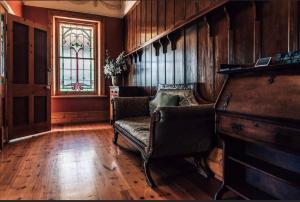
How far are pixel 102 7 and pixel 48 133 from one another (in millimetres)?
3374

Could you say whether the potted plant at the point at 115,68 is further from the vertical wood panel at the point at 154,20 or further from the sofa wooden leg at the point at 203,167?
the sofa wooden leg at the point at 203,167

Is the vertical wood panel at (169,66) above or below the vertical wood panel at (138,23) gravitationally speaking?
below

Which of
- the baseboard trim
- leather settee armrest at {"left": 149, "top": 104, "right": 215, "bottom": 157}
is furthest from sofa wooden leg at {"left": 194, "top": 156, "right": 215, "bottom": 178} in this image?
the baseboard trim

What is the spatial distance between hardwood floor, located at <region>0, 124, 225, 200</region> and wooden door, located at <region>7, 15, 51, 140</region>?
2.13 feet

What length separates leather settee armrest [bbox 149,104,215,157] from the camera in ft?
6.05

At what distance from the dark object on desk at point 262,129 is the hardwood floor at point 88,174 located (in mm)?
357

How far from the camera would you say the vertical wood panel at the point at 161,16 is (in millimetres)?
3449

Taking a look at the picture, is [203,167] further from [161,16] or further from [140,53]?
[140,53]

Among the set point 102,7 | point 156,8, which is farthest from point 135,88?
point 102,7

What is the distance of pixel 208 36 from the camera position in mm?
2416

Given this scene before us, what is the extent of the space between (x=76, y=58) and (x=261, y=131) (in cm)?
502

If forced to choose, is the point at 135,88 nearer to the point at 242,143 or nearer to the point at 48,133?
the point at 48,133

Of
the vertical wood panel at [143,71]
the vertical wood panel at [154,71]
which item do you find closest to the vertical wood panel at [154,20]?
the vertical wood panel at [154,71]

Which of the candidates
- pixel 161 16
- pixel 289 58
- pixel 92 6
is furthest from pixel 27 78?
pixel 289 58
